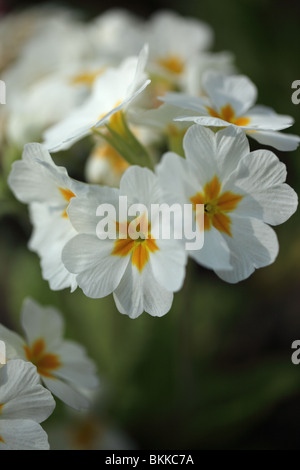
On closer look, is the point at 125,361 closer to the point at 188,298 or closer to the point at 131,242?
the point at 188,298

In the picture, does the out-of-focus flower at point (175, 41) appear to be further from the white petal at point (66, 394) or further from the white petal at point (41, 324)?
the white petal at point (66, 394)

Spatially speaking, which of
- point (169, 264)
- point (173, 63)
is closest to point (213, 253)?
point (169, 264)

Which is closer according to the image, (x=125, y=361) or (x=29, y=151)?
(x=29, y=151)

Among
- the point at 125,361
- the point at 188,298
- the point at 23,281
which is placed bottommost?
the point at 125,361

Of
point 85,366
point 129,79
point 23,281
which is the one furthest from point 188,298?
point 23,281

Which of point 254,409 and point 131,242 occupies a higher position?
point 131,242

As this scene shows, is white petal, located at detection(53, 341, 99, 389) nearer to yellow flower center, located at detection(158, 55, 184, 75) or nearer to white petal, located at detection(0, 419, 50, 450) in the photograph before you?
white petal, located at detection(0, 419, 50, 450)
